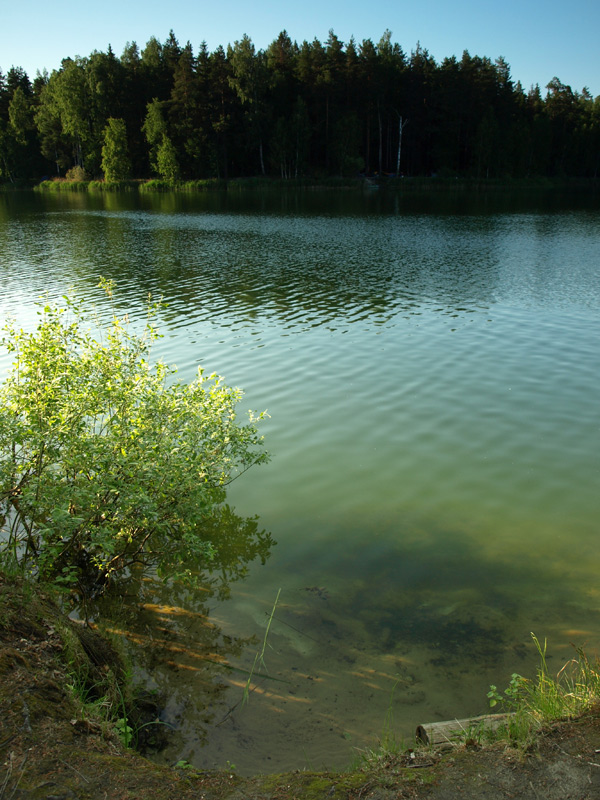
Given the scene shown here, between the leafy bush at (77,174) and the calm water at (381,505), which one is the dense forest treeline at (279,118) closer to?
the leafy bush at (77,174)

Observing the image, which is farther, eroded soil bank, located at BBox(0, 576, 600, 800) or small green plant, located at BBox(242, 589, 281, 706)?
small green plant, located at BBox(242, 589, 281, 706)

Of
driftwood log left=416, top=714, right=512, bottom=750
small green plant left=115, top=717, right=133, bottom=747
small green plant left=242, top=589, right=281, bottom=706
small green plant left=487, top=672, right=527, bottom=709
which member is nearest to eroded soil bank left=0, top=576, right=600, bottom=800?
small green plant left=115, top=717, right=133, bottom=747

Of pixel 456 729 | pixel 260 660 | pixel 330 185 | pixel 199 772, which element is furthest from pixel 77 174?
pixel 456 729

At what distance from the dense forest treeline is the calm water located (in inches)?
2846

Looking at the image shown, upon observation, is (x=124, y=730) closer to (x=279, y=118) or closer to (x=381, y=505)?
(x=381, y=505)

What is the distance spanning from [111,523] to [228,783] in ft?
10.4

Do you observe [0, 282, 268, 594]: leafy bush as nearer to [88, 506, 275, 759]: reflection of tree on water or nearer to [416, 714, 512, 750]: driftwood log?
[88, 506, 275, 759]: reflection of tree on water

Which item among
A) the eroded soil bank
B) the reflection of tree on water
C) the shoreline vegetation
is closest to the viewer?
the eroded soil bank

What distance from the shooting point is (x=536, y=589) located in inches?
279

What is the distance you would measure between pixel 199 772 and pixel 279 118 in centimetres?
9520

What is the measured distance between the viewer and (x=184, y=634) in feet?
20.6

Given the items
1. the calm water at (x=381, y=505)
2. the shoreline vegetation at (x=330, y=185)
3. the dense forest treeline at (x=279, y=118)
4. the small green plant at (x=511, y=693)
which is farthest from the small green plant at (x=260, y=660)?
the dense forest treeline at (x=279, y=118)

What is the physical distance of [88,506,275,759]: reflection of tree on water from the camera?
534 centimetres

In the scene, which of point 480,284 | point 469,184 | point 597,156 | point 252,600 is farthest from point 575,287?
point 597,156
